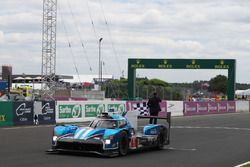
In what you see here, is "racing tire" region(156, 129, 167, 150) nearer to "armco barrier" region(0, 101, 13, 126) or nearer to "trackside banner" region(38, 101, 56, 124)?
"armco barrier" region(0, 101, 13, 126)

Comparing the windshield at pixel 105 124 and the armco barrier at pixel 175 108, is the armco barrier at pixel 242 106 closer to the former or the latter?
the armco barrier at pixel 175 108

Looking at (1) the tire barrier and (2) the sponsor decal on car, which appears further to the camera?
(1) the tire barrier

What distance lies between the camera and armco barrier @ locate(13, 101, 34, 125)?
23.5 metres

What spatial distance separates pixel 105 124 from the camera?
1291cm

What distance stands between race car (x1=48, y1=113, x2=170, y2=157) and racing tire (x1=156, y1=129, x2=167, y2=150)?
1165mm

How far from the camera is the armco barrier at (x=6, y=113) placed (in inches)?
893

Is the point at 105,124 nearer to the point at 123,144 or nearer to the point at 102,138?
the point at 123,144

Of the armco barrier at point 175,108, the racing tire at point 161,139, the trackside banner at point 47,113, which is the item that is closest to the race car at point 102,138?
the racing tire at point 161,139

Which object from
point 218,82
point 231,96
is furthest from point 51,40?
point 218,82

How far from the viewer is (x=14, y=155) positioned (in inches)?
480

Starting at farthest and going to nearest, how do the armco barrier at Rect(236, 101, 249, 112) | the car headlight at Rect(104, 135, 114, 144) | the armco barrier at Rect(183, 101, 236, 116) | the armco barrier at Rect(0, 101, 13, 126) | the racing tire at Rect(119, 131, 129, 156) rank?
the armco barrier at Rect(236, 101, 249, 112) < the armco barrier at Rect(183, 101, 236, 116) < the armco barrier at Rect(0, 101, 13, 126) < the racing tire at Rect(119, 131, 129, 156) < the car headlight at Rect(104, 135, 114, 144)

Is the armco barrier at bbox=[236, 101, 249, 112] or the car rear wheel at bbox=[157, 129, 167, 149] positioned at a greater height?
the armco barrier at bbox=[236, 101, 249, 112]

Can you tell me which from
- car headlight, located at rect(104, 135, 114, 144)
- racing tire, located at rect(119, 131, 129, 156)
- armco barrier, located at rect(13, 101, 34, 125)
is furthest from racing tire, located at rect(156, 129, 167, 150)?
armco barrier, located at rect(13, 101, 34, 125)

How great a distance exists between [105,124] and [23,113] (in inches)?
468
